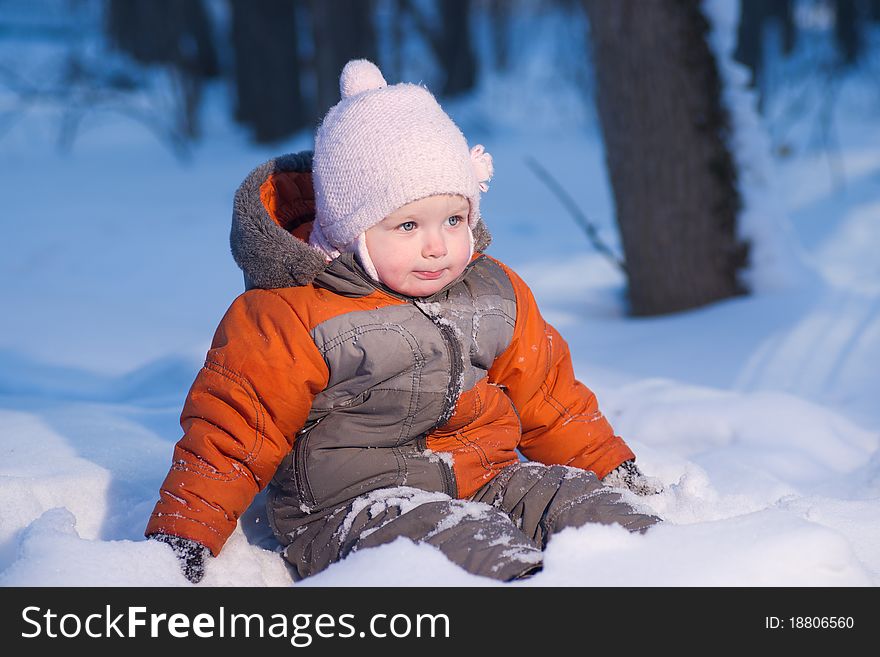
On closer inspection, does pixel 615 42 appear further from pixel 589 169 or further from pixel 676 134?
pixel 589 169

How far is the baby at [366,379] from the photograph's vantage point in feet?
6.20

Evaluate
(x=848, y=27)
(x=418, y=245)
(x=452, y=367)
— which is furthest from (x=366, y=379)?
(x=848, y=27)

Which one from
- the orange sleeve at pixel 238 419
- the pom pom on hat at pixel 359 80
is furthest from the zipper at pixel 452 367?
the pom pom on hat at pixel 359 80

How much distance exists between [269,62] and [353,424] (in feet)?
24.9

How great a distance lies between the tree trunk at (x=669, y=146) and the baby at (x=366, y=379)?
204cm

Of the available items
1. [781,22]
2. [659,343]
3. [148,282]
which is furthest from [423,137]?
[781,22]

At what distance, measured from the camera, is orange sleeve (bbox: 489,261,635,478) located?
2.20 metres

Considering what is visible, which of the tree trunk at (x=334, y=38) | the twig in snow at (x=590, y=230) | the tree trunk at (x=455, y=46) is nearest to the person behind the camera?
the twig in snow at (x=590, y=230)

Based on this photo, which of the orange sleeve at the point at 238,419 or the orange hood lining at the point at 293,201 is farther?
the orange hood lining at the point at 293,201

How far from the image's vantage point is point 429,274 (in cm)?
197

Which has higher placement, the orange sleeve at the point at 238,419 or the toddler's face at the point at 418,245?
the toddler's face at the point at 418,245

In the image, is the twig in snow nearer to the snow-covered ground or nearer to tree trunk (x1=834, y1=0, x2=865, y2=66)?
the snow-covered ground

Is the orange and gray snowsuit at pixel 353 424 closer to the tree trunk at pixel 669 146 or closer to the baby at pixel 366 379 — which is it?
the baby at pixel 366 379
